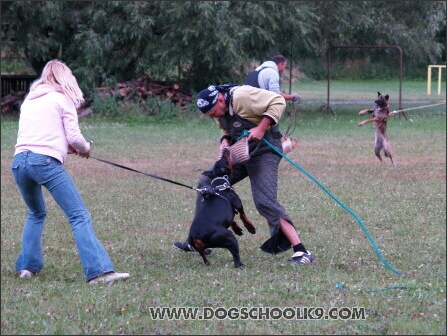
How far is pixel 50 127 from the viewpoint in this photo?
20.5 ft

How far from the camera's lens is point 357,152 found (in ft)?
53.2

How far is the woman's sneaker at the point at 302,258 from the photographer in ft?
22.9

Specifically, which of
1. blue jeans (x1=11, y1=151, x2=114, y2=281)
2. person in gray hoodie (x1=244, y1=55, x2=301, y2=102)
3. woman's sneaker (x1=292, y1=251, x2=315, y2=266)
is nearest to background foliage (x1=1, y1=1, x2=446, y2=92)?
person in gray hoodie (x1=244, y1=55, x2=301, y2=102)

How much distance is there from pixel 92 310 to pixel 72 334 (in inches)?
19.6

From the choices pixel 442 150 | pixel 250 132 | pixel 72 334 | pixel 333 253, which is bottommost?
pixel 442 150

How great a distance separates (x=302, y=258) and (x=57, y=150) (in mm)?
2352

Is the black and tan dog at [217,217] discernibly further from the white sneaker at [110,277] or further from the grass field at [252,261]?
the white sneaker at [110,277]

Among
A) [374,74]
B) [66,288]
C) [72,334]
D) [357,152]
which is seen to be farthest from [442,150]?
[374,74]

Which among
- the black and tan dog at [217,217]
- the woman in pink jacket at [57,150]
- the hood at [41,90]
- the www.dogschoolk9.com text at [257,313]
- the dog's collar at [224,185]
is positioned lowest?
the www.dogschoolk9.com text at [257,313]

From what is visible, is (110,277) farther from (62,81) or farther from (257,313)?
(62,81)

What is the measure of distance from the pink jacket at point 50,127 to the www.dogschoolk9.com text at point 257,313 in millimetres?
1619

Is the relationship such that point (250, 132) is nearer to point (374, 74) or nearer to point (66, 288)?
point (66, 288)

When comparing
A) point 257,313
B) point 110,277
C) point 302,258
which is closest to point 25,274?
point 110,277

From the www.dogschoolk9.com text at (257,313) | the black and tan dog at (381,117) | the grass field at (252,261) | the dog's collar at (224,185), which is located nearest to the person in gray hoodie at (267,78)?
the grass field at (252,261)
